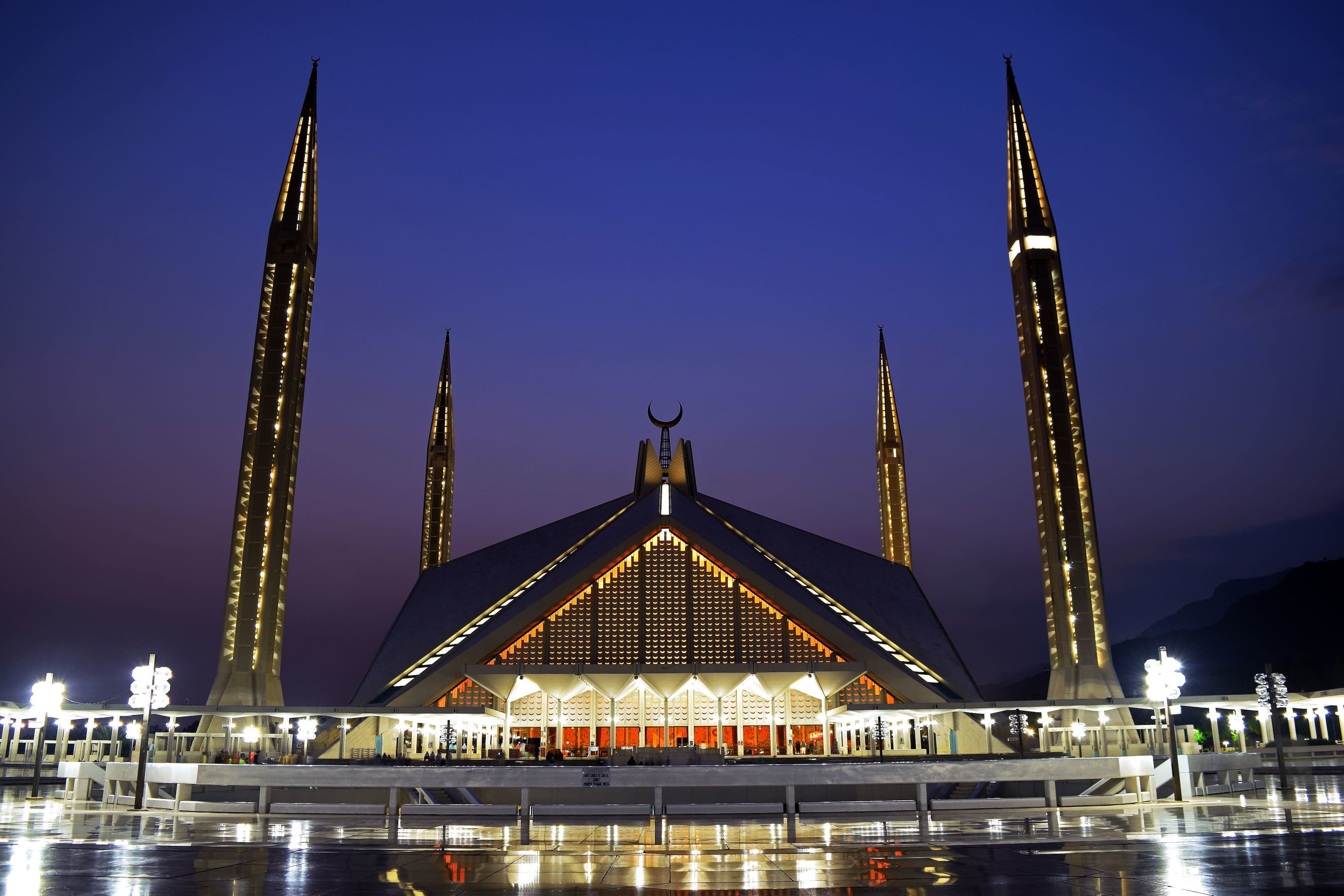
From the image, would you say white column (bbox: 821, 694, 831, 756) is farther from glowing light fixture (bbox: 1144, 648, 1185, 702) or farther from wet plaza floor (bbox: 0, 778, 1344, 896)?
wet plaza floor (bbox: 0, 778, 1344, 896)

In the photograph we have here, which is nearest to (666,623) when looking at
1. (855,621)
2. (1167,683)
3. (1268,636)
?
(855,621)

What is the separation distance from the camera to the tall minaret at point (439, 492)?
157 ft

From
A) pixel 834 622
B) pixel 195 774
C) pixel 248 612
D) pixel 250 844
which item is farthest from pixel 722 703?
pixel 250 844

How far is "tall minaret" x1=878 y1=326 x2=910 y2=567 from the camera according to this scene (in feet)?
168

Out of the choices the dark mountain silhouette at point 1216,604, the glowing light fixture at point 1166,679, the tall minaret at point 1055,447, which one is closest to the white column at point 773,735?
the tall minaret at point 1055,447

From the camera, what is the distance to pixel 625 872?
7852 millimetres

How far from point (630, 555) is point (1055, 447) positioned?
13686 mm

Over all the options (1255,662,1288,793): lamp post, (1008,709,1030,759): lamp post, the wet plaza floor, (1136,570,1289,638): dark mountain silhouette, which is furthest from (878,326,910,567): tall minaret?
(1136,570,1289,638): dark mountain silhouette

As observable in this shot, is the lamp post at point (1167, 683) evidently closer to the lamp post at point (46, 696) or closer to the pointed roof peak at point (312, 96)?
the lamp post at point (46, 696)

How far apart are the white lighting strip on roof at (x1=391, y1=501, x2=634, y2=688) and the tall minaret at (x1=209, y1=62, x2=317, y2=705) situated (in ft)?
15.0

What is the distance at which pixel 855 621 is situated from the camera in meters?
33.8

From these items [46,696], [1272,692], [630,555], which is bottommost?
[1272,692]

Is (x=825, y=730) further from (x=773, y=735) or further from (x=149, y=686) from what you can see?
(x=149, y=686)

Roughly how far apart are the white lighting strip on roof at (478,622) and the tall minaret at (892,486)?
1877cm
